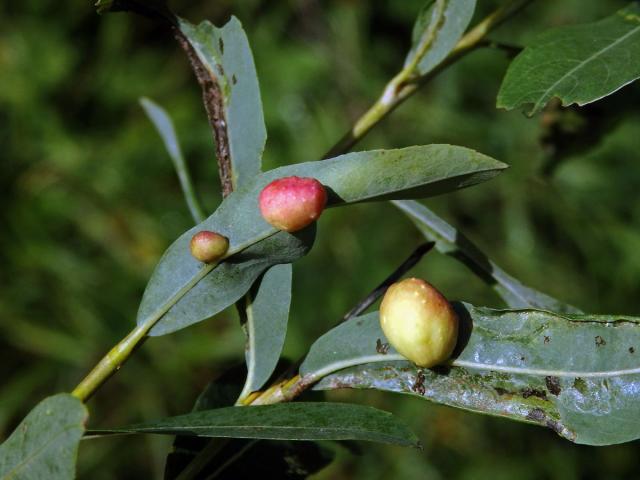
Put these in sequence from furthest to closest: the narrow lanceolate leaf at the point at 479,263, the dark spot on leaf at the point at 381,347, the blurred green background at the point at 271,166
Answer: the blurred green background at the point at 271,166 → the narrow lanceolate leaf at the point at 479,263 → the dark spot on leaf at the point at 381,347

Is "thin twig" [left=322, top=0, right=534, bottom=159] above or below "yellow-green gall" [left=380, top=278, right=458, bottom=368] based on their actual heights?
above

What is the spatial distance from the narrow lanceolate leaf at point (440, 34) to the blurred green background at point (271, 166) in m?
0.99

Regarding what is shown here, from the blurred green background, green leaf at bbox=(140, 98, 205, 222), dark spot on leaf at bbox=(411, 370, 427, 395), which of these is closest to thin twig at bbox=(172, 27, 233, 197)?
green leaf at bbox=(140, 98, 205, 222)

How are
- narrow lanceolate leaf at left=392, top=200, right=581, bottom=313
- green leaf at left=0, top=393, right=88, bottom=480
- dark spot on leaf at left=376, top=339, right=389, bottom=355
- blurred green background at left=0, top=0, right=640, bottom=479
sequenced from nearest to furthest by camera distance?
green leaf at left=0, top=393, right=88, bottom=480 < dark spot on leaf at left=376, top=339, right=389, bottom=355 < narrow lanceolate leaf at left=392, top=200, right=581, bottom=313 < blurred green background at left=0, top=0, right=640, bottom=479

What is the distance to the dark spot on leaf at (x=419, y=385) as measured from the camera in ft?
2.05

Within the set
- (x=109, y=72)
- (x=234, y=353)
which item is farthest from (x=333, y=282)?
(x=109, y=72)

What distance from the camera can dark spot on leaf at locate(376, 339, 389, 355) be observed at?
0.65m

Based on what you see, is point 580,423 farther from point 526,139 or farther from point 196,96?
point 196,96

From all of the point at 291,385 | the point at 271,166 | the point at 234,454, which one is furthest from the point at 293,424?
the point at 271,166

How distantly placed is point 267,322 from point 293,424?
128mm

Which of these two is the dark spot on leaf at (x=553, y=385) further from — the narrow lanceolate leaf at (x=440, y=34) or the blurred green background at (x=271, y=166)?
the blurred green background at (x=271, y=166)

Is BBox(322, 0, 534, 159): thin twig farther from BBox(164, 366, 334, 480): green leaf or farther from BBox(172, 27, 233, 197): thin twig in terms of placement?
BBox(164, 366, 334, 480): green leaf

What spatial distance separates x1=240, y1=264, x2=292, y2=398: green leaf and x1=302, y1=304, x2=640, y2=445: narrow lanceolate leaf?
0.09 m

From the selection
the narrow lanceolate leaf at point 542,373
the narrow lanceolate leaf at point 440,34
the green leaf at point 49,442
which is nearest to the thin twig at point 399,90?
the narrow lanceolate leaf at point 440,34
